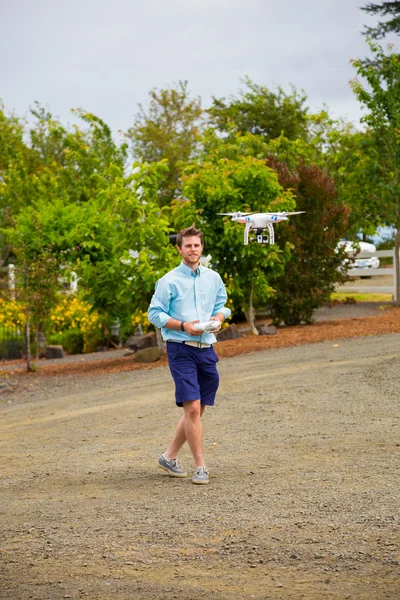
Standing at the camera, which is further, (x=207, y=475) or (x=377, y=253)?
(x=377, y=253)

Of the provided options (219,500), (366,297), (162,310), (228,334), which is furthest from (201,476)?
(366,297)

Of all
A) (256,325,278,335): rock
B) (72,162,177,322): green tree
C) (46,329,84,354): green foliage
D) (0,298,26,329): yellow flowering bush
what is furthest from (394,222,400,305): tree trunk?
(72,162,177,322): green tree

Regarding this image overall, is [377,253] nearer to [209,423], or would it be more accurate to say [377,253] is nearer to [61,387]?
[61,387]

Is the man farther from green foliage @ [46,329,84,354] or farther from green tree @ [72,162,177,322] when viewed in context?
green foliage @ [46,329,84,354]

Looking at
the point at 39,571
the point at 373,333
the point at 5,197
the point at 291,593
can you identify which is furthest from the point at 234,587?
the point at 5,197

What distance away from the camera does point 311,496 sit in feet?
21.3

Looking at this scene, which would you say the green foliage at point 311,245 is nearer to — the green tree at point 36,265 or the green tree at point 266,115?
the green tree at point 36,265

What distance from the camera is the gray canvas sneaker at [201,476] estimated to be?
7062 millimetres

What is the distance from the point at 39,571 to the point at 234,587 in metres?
1.08

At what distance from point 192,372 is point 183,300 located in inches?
20.9

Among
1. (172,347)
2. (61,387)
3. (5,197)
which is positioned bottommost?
(61,387)

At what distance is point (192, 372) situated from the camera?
711cm

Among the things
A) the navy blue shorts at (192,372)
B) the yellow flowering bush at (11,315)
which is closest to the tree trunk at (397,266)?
the yellow flowering bush at (11,315)

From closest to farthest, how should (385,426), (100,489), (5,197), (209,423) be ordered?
(100,489) → (385,426) → (209,423) → (5,197)
